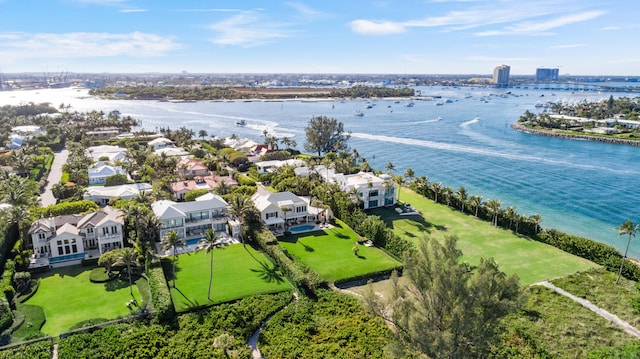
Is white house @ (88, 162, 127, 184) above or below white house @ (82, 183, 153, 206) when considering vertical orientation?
above

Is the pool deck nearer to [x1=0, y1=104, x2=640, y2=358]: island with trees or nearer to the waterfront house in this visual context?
[x1=0, y1=104, x2=640, y2=358]: island with trees

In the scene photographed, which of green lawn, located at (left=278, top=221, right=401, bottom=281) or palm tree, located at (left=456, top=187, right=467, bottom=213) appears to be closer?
green lawn, located at (left=278, top=221, right=401, bottom=281)

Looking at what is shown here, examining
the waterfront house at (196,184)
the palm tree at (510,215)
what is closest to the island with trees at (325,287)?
the palm tree at (510,215)

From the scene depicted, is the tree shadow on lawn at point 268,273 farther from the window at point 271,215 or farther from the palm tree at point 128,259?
the palm tree at point 128,259

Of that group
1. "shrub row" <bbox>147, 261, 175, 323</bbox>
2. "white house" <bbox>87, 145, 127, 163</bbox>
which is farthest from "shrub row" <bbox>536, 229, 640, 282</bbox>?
"white house" <bbox>87, 145, 127, 163</bbox>

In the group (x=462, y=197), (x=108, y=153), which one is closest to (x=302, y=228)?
(x=462, y=197)

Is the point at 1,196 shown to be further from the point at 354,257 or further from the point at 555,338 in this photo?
the point at 555,338

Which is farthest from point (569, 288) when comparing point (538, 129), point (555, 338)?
point (538, 129)
